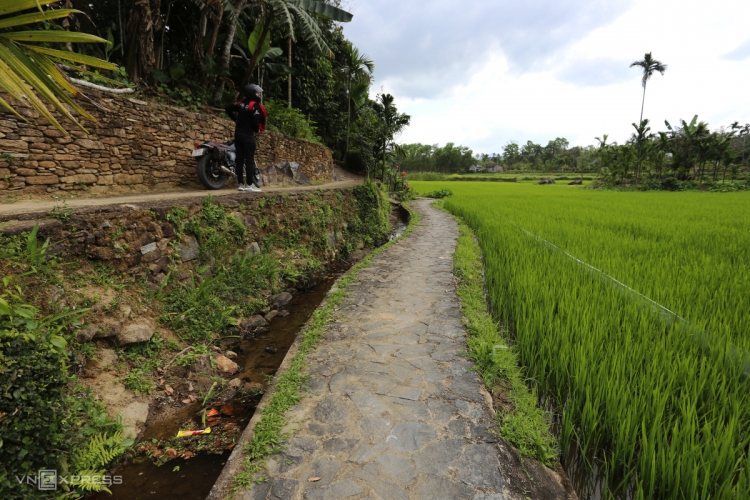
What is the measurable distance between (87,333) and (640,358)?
3.51m

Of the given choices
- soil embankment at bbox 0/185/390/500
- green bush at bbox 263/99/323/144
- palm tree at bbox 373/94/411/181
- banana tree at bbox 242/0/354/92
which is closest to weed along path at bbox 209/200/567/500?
soil embankment at bbox 0/185/390/500

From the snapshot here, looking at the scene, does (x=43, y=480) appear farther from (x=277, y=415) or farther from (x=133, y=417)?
(x=277, y=415)

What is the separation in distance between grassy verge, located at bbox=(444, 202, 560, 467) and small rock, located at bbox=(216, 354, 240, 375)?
191 centimetres

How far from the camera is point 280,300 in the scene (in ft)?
14.1

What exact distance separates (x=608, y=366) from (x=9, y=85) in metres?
2.89

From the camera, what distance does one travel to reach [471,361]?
2.45m

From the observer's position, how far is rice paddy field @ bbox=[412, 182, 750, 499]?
1.42 m

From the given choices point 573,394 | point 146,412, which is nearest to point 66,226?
point 146,412

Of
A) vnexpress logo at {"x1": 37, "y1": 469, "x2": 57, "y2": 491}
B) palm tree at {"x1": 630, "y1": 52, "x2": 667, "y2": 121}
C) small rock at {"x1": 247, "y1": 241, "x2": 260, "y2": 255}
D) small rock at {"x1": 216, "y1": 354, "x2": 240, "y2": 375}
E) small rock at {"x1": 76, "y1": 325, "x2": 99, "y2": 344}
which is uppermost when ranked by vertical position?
palm tree at {"x1": 630, "y1": 52, "x2": 667, "y2": 121}

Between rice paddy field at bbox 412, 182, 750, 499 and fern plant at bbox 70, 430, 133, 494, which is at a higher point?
rice paddy field at bbox 412, 182, 750, 499

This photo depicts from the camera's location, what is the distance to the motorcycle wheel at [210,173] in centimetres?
538

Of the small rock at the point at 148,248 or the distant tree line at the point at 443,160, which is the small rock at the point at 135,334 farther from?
the distant tree line at the point at 443,160

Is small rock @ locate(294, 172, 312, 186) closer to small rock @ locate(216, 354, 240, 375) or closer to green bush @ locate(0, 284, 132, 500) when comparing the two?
small rock @ locate(216, 354, 240, 375)

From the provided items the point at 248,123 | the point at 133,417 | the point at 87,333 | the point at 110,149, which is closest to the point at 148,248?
the point at 87,333
